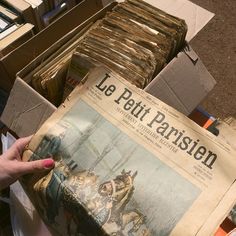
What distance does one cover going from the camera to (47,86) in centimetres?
87

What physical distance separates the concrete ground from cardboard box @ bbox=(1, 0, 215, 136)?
58 centimetres

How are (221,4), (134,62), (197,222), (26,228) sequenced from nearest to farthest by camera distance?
(197,222), (134,62), (26,228), (221,4)

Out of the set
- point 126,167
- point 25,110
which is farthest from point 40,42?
point 126,167

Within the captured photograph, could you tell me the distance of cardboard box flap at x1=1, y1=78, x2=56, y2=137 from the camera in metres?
0.83

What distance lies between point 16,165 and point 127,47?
37cm

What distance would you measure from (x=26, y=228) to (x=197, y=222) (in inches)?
22.3

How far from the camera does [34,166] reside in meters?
0.66

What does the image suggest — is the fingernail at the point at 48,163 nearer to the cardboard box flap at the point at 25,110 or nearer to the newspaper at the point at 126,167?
the newspaper at the point at 126,167

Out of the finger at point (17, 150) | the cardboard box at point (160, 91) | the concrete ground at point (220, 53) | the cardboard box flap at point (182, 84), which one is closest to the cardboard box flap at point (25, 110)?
the cardboard box at point (160, 91)

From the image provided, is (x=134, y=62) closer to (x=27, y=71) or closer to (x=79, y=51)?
(x=79, y=51)

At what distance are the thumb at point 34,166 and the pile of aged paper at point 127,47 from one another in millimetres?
250

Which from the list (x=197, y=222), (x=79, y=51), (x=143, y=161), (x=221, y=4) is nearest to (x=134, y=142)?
(x=143, y=161)

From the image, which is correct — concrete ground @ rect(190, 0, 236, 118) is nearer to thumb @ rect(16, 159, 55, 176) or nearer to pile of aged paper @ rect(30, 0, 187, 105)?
pile of aged paper @ rect(30, 0, 187, 105)

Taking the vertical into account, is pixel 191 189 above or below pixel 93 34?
below
